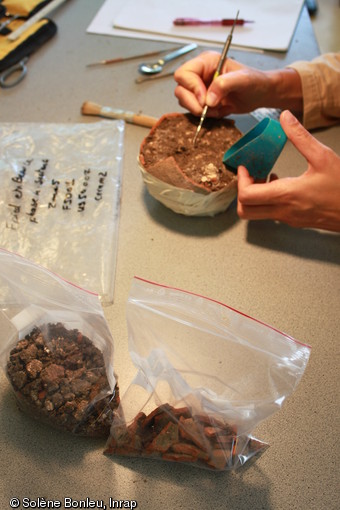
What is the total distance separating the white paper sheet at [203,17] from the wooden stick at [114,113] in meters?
0.35

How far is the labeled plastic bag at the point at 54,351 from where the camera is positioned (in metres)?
0.54

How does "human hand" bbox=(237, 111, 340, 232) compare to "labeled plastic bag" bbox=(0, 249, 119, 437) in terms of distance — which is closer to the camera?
"labeled plastic bag" bbox=(0, 249, 119, 437)

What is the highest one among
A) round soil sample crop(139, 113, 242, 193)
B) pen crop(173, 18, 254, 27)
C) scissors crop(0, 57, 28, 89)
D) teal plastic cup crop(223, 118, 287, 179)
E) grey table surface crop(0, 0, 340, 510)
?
pen crop(173, 18, 254, 27)

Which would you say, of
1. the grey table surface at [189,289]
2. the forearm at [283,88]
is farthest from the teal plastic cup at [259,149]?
the forearm at [283,88]

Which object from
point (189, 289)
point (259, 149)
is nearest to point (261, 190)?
point (259, 149)

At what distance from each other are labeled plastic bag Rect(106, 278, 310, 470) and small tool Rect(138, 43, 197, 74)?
0.78 m

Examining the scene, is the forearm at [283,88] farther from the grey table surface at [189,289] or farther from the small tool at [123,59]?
the small tool at [123,59]

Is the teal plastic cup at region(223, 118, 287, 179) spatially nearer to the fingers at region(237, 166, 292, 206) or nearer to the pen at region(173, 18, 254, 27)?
the fingers at region(237, 166, 292, 206)

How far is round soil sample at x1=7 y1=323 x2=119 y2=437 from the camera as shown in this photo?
0.54 metres

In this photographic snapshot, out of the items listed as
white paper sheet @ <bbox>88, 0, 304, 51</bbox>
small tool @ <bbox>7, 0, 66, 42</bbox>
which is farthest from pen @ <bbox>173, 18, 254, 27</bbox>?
small tool @ <bbox>7, 0, 66, 42</bbox>

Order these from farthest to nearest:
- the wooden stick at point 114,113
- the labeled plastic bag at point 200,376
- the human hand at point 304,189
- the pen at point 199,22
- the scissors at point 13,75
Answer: the pen at point 199,22 < the scissors at point 13,75 < the wooden stick at point 114,113 < the human hand at point 304,189 < the labeled plastic bag at point 200,376

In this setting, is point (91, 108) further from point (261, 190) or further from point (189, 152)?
point (261, 190)

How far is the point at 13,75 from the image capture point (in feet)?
3.69

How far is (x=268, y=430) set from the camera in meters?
0.60
